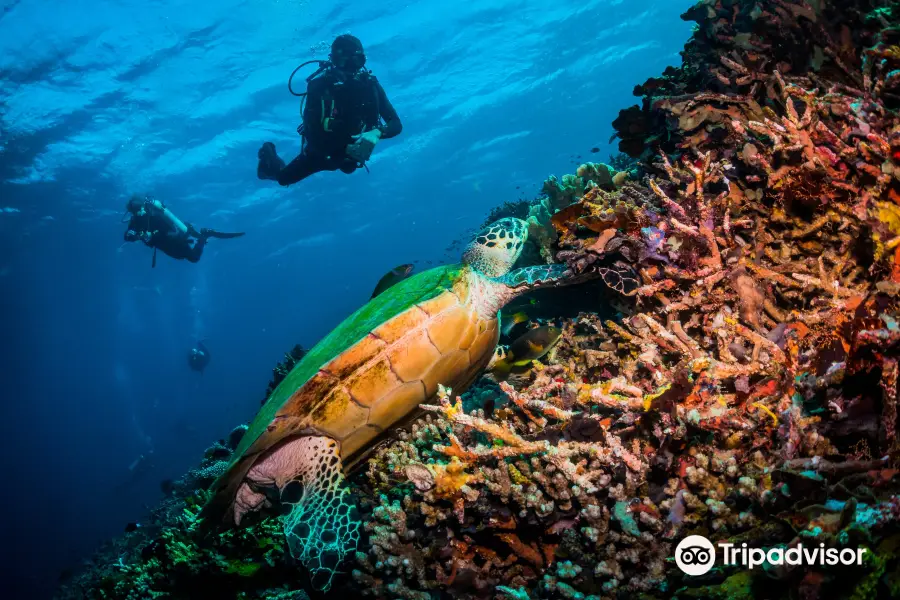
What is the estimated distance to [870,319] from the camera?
3.98ft

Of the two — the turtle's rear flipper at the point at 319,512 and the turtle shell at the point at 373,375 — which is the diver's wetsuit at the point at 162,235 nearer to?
the turtle shell at the point at 373,375

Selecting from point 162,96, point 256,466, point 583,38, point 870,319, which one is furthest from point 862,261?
point 583,38

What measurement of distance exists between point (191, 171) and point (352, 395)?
3106 cm

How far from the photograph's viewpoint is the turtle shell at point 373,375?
288 cm

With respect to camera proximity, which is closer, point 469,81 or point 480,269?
point 480,269

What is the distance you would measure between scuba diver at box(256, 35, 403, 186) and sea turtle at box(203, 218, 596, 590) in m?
5.14

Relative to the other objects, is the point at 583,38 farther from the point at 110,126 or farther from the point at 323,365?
the point at 323,365

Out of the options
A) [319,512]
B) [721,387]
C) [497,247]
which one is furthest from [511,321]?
[721,387]

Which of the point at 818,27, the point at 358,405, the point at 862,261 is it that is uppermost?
the point at 818,27

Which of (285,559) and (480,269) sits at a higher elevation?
(480,269)

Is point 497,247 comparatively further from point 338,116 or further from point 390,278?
point 338,116

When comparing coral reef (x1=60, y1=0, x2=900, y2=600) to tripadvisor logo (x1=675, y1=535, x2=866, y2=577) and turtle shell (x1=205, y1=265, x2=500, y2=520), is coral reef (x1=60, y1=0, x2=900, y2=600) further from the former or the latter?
turtle shell (x1=205, y1=265, x2=500, y2=520)

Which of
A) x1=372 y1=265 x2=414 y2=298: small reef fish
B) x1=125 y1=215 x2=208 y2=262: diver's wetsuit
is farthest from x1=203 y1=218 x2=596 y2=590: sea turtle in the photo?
A: x1=125 y1=215 x2=208 y2=262: diver's wetsuit

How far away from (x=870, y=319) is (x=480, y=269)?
2.98 m
